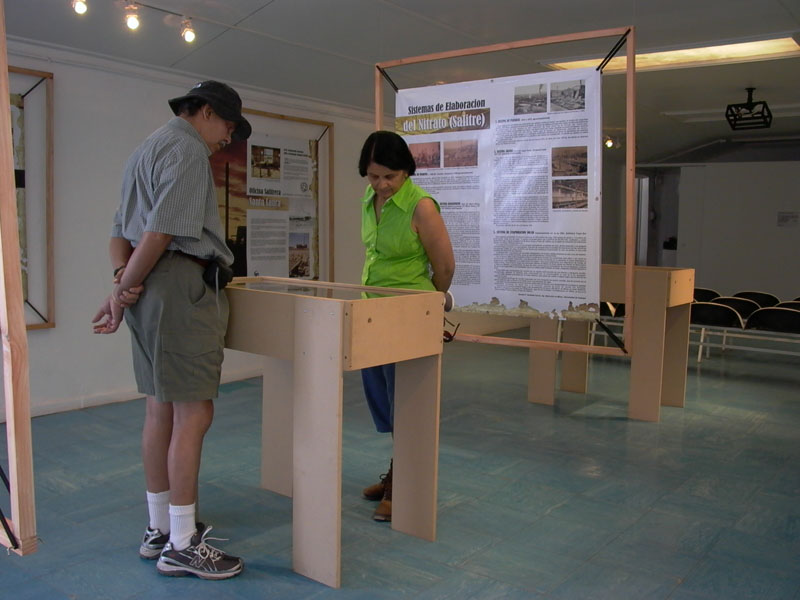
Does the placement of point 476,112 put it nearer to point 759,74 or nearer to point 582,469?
point 582,469

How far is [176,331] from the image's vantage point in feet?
7.45

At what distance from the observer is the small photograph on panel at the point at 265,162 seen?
222 inches

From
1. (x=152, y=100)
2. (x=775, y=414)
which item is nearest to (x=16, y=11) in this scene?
(x=152, y=100)

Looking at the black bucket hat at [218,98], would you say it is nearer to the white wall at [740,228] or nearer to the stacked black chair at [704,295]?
the stacked black chair at [704,295]

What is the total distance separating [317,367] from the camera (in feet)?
7.57

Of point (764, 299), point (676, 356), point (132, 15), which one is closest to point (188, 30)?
point (132, 15)

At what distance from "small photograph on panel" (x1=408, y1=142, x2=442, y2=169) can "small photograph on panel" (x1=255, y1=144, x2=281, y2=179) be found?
206 centimetres

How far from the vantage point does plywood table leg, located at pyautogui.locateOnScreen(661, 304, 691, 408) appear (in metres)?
4.93

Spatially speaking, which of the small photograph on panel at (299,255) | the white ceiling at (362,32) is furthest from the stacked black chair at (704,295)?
the small photograph on panel at (299,255)

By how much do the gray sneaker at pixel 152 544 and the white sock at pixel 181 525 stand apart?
0.12 m

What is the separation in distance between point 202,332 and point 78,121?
9.52ft

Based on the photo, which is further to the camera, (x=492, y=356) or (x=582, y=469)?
(x=492, y=356)

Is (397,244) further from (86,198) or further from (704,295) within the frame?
(704,295)

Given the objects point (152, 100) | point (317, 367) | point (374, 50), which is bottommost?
point (317, 367)
